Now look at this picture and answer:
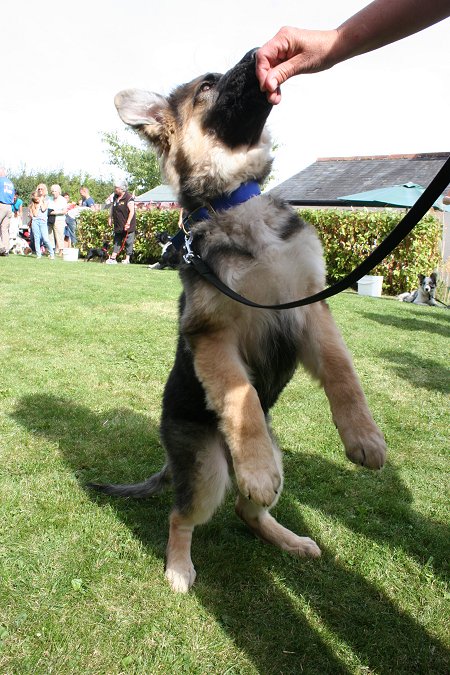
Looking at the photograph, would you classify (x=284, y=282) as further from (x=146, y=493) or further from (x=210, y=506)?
(x=146, y=493)

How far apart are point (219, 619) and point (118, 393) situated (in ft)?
10.2

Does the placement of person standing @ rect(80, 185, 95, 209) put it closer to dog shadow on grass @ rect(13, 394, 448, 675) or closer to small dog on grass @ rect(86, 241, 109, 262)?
small dog on grass @ rect(86, 241, 109, 262)

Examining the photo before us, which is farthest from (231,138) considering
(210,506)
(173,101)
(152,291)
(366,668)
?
(152,291)

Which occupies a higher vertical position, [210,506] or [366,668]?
[210,506]

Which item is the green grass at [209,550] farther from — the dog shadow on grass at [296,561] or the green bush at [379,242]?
the green bush at [379,242]

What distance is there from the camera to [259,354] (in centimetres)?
284

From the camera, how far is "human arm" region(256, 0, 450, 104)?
1945 mm

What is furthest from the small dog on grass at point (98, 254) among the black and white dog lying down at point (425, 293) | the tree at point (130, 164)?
the tree at point (130, 164)

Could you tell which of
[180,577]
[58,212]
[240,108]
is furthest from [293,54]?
[58,212]

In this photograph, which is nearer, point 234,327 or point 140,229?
point 234,327

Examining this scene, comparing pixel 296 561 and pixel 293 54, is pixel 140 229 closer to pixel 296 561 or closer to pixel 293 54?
pixel 296 561

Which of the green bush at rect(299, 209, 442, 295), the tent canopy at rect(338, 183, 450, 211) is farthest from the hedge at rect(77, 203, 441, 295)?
the tent canopy at rect(338, 183, 450, 211)

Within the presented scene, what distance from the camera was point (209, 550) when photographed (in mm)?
3012

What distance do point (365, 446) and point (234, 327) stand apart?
86 centimetres
